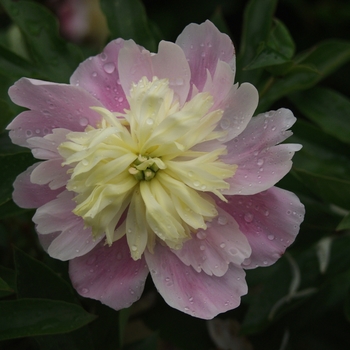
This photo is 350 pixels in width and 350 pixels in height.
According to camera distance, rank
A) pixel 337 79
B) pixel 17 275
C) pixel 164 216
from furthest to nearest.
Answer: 1. pixel 337 79
2. pixel 17 275
3. pixel 164 216

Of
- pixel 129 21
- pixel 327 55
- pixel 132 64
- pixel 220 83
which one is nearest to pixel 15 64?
pixel 129 21

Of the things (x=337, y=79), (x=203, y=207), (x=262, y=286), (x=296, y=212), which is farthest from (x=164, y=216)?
(x=337, y=79)

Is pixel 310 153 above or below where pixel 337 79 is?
above

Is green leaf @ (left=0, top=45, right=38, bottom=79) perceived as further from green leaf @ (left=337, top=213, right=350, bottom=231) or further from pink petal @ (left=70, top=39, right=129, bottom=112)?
green leaf @ (left=337, top=213, right=350, bottom=231)

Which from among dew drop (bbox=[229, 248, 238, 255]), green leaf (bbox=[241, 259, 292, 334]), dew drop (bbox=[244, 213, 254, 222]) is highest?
dew drop (bbox=[244, 213, 254, 222])

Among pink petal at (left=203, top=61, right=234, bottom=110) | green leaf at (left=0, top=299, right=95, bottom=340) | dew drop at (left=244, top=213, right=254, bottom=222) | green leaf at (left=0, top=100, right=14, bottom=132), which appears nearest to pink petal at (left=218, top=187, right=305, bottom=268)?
dew drop at (left=244, top=213, right=254, bottom=222)

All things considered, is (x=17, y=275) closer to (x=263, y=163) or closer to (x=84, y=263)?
(x=84, y=263)

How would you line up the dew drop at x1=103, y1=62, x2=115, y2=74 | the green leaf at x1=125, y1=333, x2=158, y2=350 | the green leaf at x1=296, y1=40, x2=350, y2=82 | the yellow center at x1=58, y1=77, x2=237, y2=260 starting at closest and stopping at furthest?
the yellow center at x1=58, y1=77, x2=237, y2=260, the dew drop at x1=103, y1=62, x2=115, y2=74, the green leaf at x1=125, y1=333, x2=158, y2=350, the green leaf at x1=296, y1=40, x2=350, y2=82
